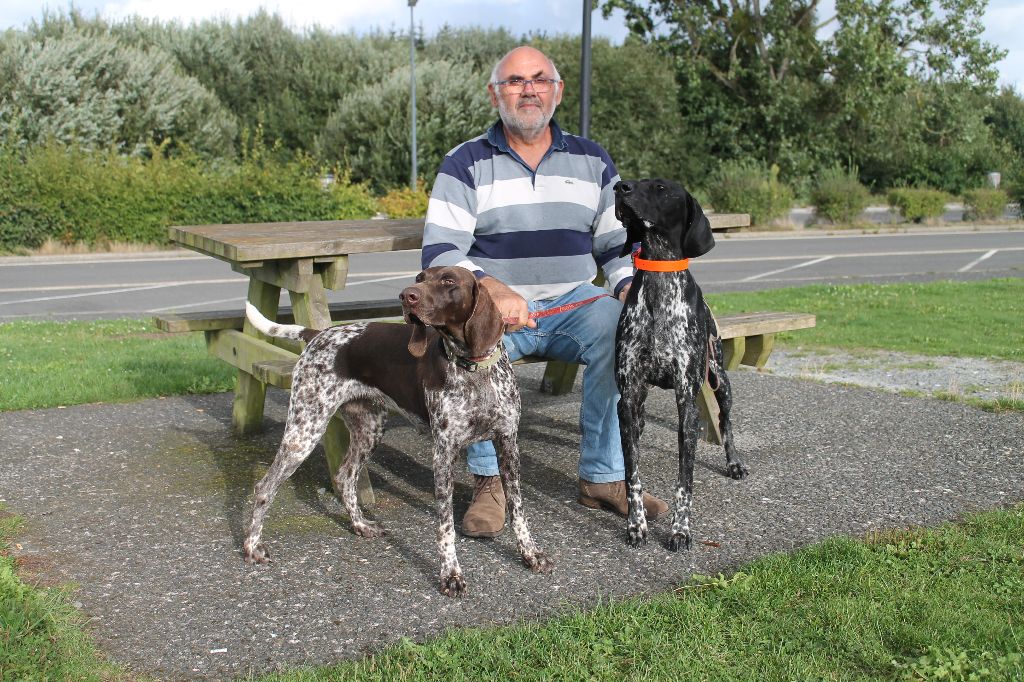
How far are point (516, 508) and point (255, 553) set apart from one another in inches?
39.1

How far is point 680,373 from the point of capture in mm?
3912

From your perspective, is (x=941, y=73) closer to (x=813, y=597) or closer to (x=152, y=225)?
(x=152, y=225)

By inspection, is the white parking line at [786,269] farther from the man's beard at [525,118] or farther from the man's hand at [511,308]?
the man's hand at [511,308]

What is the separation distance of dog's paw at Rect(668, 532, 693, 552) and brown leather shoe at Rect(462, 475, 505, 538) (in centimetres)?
70

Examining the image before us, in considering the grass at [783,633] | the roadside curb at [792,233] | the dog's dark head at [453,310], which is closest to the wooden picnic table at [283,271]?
the dog's dark head at [453,310]

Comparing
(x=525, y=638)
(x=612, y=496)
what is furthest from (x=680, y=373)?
(x=525, y=638)

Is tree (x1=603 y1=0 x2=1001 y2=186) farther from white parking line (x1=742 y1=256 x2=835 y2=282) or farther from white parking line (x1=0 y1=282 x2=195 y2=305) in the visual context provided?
white parking line (x1=0 y1=282 x2=195 y2=305)

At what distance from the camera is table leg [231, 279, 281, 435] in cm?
533

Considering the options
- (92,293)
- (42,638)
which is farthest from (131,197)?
(42,638)

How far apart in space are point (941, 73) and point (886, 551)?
3042 cm

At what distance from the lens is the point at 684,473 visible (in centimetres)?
387

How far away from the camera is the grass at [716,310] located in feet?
21.5

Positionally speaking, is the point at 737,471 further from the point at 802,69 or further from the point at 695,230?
the point at 802,69

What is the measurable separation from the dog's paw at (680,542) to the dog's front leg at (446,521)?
2.69 feet
